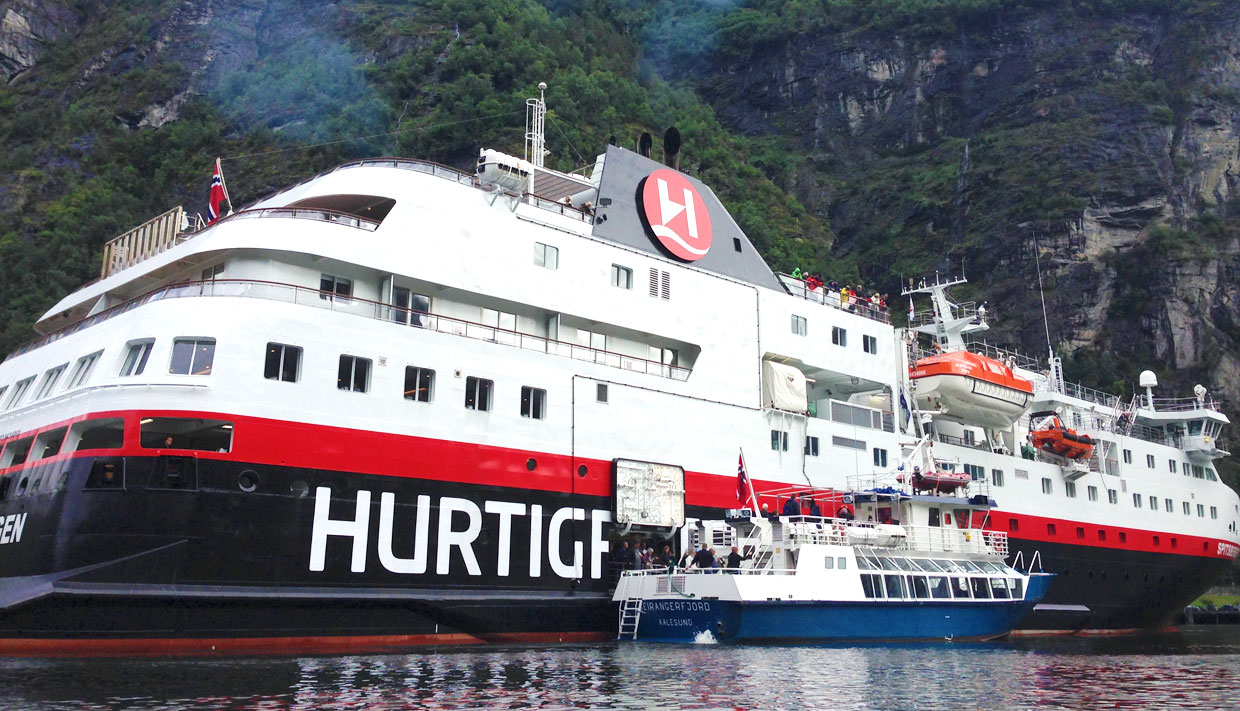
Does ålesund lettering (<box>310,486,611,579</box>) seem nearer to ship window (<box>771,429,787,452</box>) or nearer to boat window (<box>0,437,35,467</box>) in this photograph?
ship window (<box>771,429,787,452</box>)

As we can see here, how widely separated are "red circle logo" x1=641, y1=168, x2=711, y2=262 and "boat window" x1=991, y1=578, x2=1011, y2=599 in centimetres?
1066

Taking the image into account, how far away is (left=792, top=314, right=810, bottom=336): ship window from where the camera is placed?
2809 cm

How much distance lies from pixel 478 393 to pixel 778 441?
857cm

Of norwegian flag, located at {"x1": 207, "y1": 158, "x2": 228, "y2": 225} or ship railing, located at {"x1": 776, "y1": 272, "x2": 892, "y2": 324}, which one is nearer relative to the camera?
norwegian flag, located at {"x1": 207, "y1": 158, "x2": 228, "y2": 225}

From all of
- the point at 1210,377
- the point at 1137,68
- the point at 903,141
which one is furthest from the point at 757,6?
the point at 1210,377

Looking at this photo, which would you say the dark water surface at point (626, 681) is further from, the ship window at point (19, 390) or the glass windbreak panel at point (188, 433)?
the ship window at point (19, 390)

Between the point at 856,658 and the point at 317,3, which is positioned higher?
the point at 317,3

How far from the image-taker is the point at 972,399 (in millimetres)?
30219

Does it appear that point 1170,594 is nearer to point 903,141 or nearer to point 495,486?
point 495,486

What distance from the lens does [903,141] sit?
96188mm

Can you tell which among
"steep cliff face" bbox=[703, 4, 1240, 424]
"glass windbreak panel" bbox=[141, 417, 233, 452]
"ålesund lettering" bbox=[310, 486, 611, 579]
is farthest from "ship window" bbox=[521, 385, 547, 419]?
"steep cliff face" bbox=[703, 4, 1240, 424]

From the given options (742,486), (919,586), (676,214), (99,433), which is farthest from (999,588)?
(99,433)

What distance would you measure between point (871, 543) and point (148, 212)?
218ft

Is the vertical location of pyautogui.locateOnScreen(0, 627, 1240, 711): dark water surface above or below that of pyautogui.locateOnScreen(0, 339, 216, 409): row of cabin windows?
below
